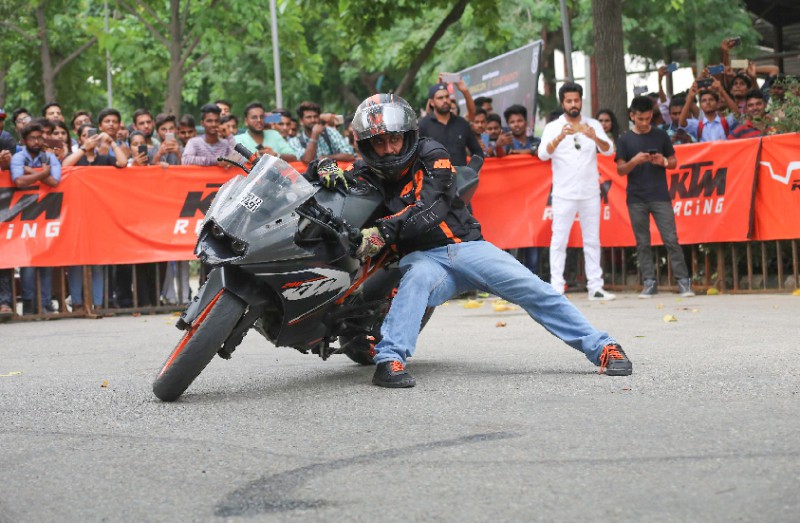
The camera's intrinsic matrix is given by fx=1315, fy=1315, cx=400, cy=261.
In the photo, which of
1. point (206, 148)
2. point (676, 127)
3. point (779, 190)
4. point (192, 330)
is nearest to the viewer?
point (192, 330)

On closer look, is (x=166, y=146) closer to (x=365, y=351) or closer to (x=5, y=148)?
(x=5, y=148)

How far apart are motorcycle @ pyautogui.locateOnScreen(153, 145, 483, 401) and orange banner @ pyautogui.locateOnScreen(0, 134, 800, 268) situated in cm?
756

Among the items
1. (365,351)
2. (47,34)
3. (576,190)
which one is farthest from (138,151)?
(47,34)

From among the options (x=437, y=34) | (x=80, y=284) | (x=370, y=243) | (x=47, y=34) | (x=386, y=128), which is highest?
(x=47, y=34)

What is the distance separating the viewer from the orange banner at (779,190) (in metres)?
13.3

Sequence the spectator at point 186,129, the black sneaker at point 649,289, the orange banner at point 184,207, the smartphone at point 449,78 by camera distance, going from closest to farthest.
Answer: the orange banner at point 184,207
the black sneaker at point 649,289
the smartphone at point 449,78
the spectator at point 186,129

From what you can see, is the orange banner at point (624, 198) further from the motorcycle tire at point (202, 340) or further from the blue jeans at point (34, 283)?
the motorcycle tire at point (202, 340)

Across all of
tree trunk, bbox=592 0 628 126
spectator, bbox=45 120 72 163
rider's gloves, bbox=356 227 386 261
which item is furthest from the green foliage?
rider's gloves, bbox=356 227 386 261

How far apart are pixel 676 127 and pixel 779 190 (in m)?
3.00

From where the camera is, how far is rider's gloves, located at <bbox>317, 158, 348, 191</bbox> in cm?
703

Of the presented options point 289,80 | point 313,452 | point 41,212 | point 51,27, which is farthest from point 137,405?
point 289,80

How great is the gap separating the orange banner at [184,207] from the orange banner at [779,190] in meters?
0.01

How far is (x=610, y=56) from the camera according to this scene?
56.3ft

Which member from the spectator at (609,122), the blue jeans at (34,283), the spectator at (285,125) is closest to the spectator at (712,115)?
the spectator at (609,122)
